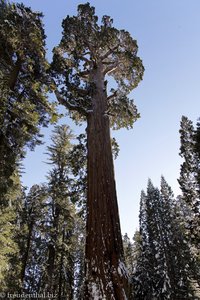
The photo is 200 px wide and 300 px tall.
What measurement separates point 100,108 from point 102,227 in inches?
136

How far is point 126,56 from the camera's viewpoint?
9.01 metres

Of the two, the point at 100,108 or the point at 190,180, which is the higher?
the point at 190,180

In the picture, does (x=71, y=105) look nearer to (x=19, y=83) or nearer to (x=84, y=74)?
(x=84, y=74)

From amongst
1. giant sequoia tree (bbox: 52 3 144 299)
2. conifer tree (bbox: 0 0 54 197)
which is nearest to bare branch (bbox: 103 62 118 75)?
giant sequoia tree (bbox: 52 3 144 299)

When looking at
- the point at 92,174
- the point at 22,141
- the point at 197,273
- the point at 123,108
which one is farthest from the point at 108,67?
the point at 197,273

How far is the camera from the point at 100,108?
6.98 meters

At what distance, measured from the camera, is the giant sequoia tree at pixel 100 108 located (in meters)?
4.12

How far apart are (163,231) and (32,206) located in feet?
62.6

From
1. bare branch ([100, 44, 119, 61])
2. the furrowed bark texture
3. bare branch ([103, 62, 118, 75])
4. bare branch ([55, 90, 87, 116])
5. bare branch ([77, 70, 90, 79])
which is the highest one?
bare branch ([100, 44, 119, 61])

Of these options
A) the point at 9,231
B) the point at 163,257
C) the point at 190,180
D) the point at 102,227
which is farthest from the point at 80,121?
the point at 163,257

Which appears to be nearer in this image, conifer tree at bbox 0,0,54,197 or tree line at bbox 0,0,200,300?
tree line at bbox 0,0,200,300

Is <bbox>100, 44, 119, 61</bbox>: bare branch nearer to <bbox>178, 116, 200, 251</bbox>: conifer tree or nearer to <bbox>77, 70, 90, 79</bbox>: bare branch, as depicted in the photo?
<bbox>77, 70, 90, 79</bbox>: bare branch

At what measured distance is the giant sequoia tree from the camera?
4.12 metres

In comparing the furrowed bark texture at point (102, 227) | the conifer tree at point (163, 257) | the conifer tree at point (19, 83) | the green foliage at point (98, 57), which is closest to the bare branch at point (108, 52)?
the green foliage at point (98, 57)
